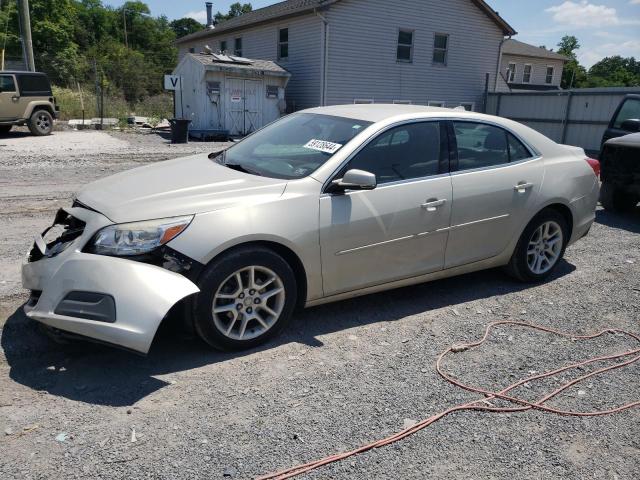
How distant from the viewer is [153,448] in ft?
8.83

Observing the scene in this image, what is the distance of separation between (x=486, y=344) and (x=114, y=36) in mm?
70735

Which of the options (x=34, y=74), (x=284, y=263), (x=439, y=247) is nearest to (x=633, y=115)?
(x=439, y=247)

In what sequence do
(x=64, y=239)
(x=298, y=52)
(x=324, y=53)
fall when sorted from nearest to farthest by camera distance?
1. (x=64, y=239)
2. (x=324, y=53)
3. (x=298, y=52)

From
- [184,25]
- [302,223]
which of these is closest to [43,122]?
[302,223]

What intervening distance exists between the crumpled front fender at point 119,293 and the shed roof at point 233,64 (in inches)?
724

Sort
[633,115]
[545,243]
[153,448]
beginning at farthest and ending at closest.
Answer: [633,115], [545,243], [153,448]

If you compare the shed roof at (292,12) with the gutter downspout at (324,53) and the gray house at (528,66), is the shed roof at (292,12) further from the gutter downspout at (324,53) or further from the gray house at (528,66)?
the gray house at (528,66)

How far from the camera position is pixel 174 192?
11.8 feet

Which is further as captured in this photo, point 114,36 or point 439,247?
point 114,36

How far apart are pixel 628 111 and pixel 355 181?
8.35 m

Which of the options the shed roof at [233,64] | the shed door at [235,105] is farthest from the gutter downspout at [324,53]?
the shed door at [235,105]

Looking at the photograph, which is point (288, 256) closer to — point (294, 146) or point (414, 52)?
point (294, 146)

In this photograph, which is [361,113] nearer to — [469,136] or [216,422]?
[469,136]

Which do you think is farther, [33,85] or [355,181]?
[33,85]
